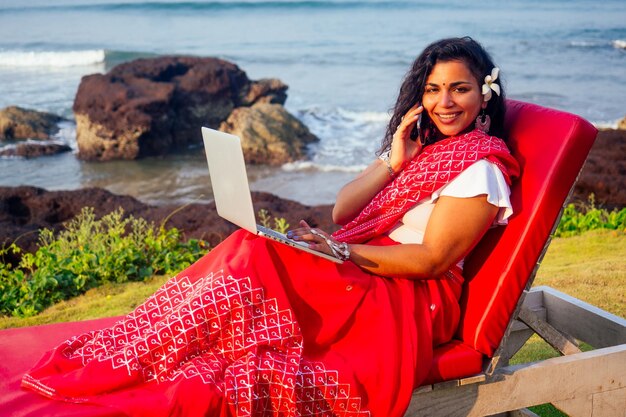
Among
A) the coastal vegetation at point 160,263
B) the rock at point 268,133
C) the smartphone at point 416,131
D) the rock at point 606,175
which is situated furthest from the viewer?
the rock at point 268,133

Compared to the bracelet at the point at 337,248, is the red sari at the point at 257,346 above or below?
below

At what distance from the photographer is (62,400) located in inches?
107

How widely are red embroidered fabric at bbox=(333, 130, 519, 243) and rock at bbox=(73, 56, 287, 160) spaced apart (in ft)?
33.2

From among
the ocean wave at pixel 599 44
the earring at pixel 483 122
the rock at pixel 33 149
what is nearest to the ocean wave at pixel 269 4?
the ocean wave at pixel 599 44

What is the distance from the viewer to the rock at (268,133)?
12750 millimetres

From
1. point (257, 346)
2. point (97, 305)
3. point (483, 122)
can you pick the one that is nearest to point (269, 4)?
point (97, 305)

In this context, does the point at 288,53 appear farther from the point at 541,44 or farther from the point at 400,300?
the point at 400,300

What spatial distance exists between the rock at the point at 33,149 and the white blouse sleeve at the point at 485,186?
38.9 feet

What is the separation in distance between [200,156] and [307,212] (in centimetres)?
610

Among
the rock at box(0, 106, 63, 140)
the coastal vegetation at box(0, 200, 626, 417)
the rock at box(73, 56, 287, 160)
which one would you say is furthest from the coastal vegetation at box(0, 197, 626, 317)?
the rock at box(0, 106, 63, 140)

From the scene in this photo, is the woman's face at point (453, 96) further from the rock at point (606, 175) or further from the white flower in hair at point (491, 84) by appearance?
the rock at point (606, 175)

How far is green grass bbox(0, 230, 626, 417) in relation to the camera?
5113 mm

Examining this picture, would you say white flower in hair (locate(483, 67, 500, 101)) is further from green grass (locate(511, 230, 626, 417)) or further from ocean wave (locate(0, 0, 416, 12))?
ocean wave (locate(0, 0, 416, 12))

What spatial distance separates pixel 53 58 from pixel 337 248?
2742 centimetres
